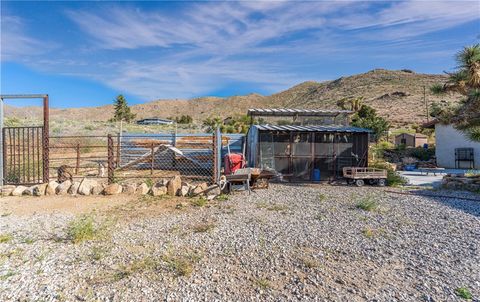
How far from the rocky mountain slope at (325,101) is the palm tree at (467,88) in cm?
3400

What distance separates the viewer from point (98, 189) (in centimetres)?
1014

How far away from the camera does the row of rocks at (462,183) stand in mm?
12664

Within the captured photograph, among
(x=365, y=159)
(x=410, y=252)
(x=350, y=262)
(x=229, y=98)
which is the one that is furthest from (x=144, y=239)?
(x=229, y=98)

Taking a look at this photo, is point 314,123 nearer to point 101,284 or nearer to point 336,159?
point 336,159

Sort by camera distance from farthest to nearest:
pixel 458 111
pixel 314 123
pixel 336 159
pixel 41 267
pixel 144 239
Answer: pixel 314 123
pixel 336 159
pixel 458 111
pixel 144 239
pixel 41 267

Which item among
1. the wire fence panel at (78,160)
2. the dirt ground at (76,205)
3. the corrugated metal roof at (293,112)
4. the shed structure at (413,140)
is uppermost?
the corrugated metal roof at (293,112)

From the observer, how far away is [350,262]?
498 cm

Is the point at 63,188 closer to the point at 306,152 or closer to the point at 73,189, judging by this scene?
the point at 73,189

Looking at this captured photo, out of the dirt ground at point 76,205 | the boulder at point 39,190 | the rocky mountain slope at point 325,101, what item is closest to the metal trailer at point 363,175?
the dirt ground at point 76,205

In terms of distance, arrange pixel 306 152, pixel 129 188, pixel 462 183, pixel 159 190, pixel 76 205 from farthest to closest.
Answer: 1. pixel 306 152
2. pixel 462 183
3. pixel 129 188
4. pixel 159 190
5. pixel 76 205

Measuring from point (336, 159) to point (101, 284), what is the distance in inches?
502

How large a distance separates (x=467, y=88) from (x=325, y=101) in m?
54.4

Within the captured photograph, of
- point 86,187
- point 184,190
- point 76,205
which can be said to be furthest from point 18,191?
point 184,190

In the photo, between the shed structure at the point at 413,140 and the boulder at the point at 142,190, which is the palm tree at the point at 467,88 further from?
the shed structure at the point at 413,140
